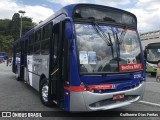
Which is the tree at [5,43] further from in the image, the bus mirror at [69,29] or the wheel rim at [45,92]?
the bus mirror at [69,29]

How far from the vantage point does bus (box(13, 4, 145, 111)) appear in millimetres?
6363

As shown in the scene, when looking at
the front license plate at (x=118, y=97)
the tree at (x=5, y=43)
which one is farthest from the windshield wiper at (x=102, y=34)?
the tree at (x=5, y=43)

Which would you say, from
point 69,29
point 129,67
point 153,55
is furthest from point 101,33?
point 153,55

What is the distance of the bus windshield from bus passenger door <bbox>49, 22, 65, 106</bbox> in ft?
2.09

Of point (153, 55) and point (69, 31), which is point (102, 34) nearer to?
point (69, 31)

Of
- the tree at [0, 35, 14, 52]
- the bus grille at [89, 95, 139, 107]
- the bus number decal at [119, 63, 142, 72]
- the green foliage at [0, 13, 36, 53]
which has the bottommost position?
the bus grille at [89, 95, 139, 107]


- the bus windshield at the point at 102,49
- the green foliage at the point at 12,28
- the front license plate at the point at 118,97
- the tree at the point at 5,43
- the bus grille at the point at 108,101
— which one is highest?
the green foliage at the point at 12,28

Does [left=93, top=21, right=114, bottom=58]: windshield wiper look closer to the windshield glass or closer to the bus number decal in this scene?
the bus number decal

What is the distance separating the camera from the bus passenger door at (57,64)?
22.7ft

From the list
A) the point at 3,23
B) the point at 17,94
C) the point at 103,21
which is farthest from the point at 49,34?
the point at 3,23

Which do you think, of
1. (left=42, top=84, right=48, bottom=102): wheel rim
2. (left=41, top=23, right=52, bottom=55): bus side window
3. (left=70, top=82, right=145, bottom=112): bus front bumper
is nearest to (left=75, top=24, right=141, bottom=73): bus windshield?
(left=70, top=82, right=145, bottom=112): bus front bumper

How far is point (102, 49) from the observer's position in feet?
22.1

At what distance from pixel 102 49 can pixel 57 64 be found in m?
1.42

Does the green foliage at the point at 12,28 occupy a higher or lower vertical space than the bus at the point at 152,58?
higher
